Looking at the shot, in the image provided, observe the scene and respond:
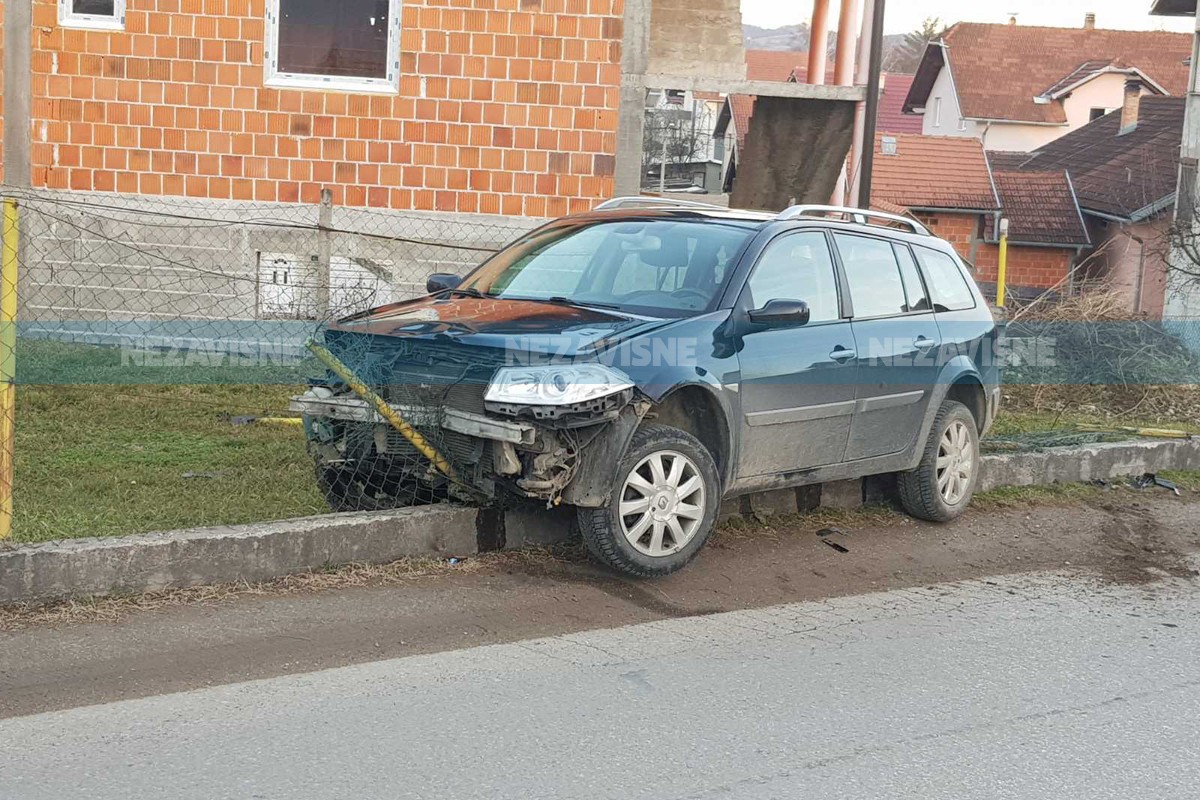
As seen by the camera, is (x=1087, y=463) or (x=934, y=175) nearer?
(x=1087, y=463)

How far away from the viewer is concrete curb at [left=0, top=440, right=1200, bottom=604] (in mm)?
5785

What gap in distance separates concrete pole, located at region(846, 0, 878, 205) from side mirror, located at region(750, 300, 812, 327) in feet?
26.0

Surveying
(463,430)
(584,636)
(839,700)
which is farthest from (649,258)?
(839,700)

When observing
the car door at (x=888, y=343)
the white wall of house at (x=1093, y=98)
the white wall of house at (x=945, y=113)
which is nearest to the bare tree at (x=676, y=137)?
the white wall of house at (x=945, y=113)

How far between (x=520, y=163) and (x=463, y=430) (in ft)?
25.1

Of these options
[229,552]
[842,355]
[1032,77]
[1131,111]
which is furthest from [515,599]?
[1032,77]

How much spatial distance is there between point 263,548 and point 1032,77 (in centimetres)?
5807

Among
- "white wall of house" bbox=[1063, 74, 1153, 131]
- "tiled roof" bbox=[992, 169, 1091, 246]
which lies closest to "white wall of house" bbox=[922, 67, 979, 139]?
"white wall of house" bbox=[1063, 74, 1153, 131]

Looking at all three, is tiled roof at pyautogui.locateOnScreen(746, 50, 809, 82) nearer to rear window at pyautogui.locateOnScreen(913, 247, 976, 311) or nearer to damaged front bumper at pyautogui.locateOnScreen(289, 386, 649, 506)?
rear window at pyautogui.locateOnScreen(913, 247, 976, 311)

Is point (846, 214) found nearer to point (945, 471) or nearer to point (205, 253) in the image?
point (945, 471)

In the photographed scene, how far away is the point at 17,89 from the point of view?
12930mm

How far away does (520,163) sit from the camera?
13594 millimetres

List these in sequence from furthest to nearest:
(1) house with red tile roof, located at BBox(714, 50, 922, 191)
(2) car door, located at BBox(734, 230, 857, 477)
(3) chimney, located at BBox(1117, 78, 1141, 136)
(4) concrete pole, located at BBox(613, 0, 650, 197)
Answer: (1) house with red tile roof, located at BBox(714, 50, 922, 191), (3) chimney, located at BBox(1117, 78, 1141, 136), (4) concrete pole, located at BBox(613, 0, 650, 197), (2) car door, located at BBox(734, 230, 857, 477)

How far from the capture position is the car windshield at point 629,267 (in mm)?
7078
